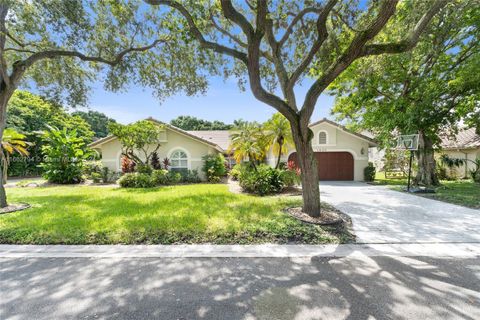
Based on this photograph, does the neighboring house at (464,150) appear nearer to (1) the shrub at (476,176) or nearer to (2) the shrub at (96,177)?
(1) the shrub at (476,176)

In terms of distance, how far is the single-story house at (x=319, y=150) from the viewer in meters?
15.1

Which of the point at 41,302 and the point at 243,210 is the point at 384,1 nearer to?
the point at 243,210

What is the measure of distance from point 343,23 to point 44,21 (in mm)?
9934

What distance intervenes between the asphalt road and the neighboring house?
17.7 metres

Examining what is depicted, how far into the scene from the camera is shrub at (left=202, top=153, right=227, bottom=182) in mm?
14562

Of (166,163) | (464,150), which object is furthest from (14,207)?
(464,150)

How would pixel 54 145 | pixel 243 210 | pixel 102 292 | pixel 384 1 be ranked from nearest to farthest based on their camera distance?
pixel 102 292 < pixel 384 1 < pixel 243 210 < pixel 54 145

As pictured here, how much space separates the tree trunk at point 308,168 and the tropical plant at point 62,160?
51.6 ft

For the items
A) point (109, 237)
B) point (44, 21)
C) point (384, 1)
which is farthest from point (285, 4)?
point (109, 237)

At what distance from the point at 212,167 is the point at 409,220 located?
440 inches

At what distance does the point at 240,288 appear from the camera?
2.98m

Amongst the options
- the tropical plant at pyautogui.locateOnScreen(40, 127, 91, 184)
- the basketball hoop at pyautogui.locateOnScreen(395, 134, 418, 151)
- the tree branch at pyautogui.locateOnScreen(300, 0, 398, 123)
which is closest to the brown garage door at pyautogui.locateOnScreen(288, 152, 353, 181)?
the basketball hoop at pyautogui.locateOnScreen(395, 134, 418, 151)

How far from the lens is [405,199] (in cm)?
879

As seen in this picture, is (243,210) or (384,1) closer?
(384,1)
